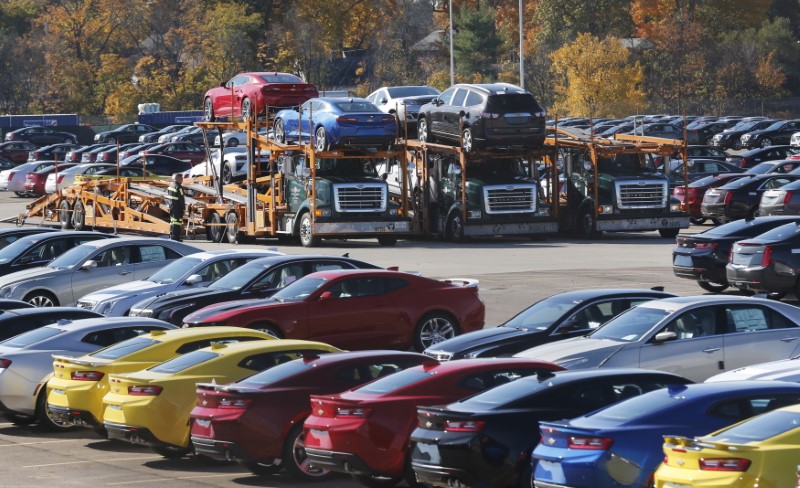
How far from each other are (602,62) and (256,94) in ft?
162

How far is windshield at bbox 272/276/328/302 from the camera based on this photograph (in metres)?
19.5

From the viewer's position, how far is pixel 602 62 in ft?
275

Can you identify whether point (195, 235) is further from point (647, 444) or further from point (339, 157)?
point (647, 444)

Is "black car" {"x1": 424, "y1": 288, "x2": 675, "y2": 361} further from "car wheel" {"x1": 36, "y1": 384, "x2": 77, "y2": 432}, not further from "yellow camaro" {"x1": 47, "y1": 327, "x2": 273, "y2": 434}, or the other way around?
"car wheel" {"x1": 36, "y1": 384, "x2": 77, "y2": 432}

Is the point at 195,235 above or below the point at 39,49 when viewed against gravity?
below

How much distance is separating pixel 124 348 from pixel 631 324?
551 centimetres

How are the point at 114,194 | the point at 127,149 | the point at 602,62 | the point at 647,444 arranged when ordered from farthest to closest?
the point at 602,62, the point at 127,149, the point at 114,194, the point at 647,444

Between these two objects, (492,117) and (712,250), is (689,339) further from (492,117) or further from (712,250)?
(492,117)

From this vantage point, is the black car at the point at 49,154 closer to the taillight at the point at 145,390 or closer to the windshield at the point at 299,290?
the windshield at the point at 299,290

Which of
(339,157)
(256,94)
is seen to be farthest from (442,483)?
(256,94)

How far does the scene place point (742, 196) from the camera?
3662 cm

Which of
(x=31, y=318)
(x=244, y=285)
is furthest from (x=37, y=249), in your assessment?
(x=31, y=318)

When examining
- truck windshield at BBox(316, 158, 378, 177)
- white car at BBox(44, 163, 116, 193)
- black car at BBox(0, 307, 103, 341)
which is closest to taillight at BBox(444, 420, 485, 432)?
black car at BBox(0, 307, 103, 341)

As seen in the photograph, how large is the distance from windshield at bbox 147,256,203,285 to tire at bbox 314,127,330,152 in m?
11.7
